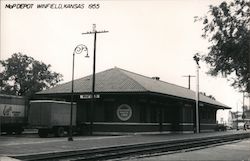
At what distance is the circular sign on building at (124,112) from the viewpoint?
1492 inches

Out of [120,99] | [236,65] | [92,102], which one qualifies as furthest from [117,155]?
[120,99]

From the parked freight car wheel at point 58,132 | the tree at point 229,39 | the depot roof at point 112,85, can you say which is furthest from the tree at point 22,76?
the tree at point 229,39

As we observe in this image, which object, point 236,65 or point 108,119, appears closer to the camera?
point 236,65

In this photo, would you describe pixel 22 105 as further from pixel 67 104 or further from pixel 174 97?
pixel 174 97

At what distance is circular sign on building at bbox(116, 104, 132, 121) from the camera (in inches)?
1492

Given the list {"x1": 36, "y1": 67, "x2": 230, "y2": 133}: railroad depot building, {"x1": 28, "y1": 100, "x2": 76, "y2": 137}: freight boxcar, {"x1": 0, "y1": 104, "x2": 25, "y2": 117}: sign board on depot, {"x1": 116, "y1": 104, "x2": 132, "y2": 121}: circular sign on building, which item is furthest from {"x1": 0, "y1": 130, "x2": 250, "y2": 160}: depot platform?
{"x1": 116, "y1": 104, "x2": 132, "y2": 121}: circular sign on building

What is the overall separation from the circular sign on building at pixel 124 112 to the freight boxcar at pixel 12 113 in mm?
7760

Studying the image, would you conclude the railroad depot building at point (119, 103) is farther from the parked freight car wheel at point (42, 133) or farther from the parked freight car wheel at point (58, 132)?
the parked freight car wheel at point (42, 133)

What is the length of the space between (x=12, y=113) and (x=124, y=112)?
934cm

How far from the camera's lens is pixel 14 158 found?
15477 millimetres

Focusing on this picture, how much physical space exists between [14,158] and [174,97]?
27.0m

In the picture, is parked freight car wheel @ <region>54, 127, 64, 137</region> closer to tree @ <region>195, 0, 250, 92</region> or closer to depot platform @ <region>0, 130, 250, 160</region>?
Answer: depot platform @ <region>0, 130, 250, 160</region>

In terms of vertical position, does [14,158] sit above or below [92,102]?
below

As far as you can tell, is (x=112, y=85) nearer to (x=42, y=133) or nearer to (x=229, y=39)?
(x=42, y=133)
